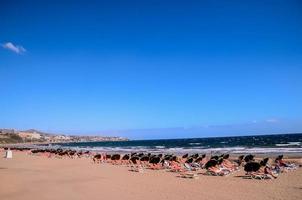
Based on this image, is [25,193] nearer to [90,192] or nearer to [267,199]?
[90,192]

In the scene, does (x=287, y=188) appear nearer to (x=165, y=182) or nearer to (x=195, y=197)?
(x=195, y=197)

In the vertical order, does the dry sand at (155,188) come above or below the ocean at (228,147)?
below

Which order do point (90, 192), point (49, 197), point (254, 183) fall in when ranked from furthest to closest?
point (254, 183) < point (90, 192) < point (49, 197)

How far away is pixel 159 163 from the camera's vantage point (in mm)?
26484

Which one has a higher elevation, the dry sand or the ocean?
the ocean

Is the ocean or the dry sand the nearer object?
the dry sand

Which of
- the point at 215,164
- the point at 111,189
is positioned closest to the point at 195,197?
the point at 111,189

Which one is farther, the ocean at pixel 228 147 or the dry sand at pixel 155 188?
the ocean at pixel 228 147

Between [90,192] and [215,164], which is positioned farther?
[215,164]

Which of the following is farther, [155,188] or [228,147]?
[228,147]

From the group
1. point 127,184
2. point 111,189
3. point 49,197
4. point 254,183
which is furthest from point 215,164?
point 49,197

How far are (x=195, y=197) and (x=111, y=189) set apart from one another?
13.4ft

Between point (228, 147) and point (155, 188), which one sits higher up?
point (228, 147)

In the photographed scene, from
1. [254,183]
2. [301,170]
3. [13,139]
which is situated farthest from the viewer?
[13,139]
